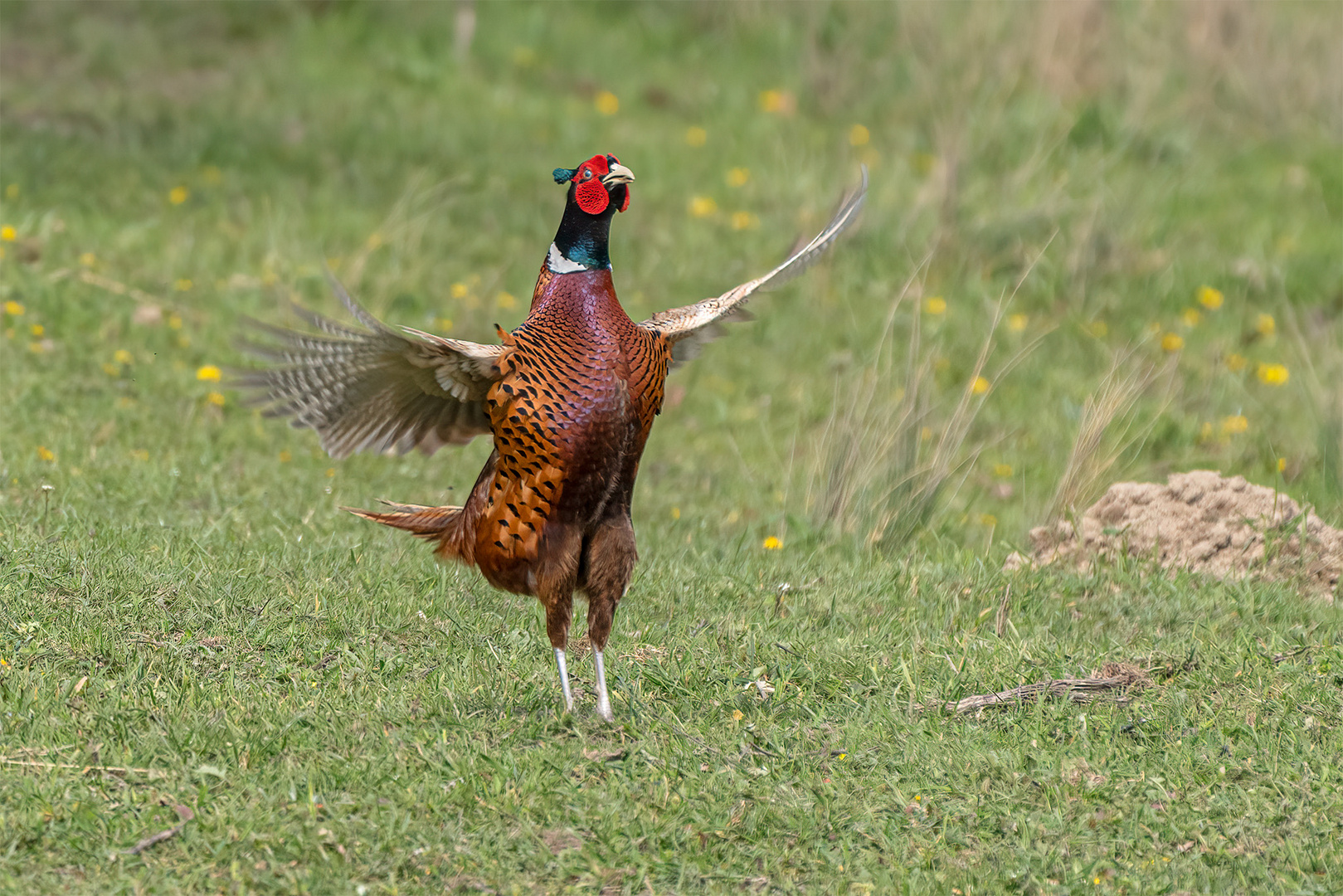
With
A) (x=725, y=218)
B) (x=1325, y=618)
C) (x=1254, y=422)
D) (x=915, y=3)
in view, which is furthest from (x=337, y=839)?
(x=915, y=3)

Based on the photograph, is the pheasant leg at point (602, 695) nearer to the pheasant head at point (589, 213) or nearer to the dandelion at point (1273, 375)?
the pheasant head at point (589, 213)

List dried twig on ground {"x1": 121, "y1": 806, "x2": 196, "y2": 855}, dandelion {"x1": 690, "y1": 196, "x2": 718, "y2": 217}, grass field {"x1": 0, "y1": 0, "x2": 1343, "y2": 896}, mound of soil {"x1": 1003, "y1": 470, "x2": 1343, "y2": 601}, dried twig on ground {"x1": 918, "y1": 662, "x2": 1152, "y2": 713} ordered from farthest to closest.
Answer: dandelion {"x1": 690, "y1": 196, "x2": 718, "y2": 217} → mound of soil {"x1": 1003, "y1": 470, "x2": 1343, "y2": 601} → dried twig on ground {"x1": 918, "y1": 662, "x2": 1152, "y2": 713} → grass field {"x1": 0, "y1": 0, "x2": 1343, "y2": 896} → dried twig on ground {"x1": 121, "y1": 806, "x2": 196, "y2": 855}

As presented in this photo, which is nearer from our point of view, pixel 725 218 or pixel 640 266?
→ pixel 640 266

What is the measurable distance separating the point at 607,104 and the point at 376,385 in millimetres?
7335

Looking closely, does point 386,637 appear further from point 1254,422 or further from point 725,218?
point 725,218

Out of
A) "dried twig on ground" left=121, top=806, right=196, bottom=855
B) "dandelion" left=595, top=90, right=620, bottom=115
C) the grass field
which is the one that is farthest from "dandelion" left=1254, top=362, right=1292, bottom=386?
"dried twig on ground" left=121, top=806, right=196, bottom=855

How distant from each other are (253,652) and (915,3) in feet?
27.4

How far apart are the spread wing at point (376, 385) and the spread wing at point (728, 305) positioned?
0.64 m

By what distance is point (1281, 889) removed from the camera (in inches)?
151

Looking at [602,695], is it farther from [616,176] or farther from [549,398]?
[616,176]

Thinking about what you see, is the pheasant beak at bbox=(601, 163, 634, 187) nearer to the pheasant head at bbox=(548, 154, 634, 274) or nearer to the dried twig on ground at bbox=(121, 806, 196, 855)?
the pheasant head at bbox=(548, 154, 634, 274)

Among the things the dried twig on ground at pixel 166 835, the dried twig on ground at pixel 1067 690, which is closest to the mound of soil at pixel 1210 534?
the dried twig on ground at pixel 1067 690

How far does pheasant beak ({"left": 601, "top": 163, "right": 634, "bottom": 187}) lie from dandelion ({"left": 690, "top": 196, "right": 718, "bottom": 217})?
596 centimetres

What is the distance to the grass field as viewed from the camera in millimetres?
4027
